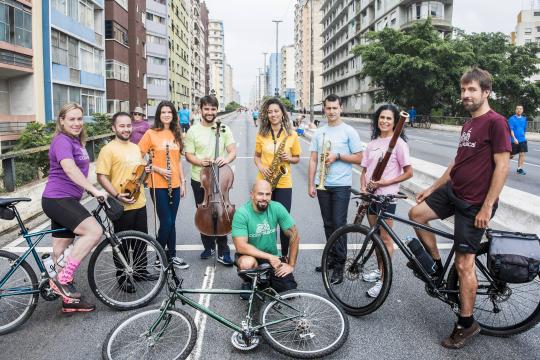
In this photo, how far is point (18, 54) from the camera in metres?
22.3

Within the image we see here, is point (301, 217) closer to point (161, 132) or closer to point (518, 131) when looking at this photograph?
point (161, 132)

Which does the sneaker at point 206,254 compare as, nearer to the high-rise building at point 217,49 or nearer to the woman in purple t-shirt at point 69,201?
the woman in purple t-shirt at point 69,201

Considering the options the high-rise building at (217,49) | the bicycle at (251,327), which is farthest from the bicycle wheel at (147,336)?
the high-rise building at (217,49)

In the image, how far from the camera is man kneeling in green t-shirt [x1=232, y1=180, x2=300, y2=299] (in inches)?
158

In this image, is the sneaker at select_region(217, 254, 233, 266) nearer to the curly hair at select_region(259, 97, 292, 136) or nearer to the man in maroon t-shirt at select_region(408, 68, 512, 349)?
the curly hair at select_region(259, 97, 292, 136)

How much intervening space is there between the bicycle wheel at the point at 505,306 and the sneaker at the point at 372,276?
771 mm

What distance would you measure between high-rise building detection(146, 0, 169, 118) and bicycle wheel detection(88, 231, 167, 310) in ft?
192

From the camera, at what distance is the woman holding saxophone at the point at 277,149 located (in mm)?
5164

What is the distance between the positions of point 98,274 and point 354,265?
242 centimetres

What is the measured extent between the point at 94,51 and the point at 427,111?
3399 cm

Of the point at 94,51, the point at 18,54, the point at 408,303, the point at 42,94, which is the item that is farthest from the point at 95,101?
the point at 408,303

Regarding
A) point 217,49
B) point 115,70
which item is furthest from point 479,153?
point 217,49

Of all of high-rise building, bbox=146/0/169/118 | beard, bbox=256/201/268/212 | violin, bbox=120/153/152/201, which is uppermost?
high-rise building, bbox=146/0/169/118

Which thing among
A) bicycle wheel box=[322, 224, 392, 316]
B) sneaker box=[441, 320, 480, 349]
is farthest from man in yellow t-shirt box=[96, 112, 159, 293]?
sneaker box=[441, 320, 480, 349]
